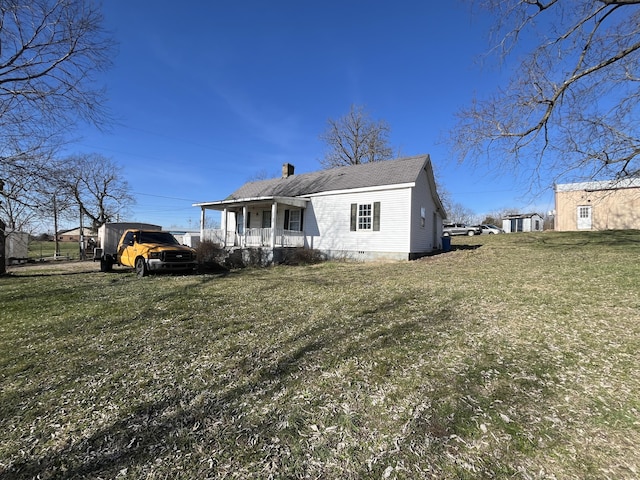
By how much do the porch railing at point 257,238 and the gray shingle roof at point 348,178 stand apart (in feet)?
9.37

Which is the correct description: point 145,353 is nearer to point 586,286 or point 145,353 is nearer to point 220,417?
point 220,417

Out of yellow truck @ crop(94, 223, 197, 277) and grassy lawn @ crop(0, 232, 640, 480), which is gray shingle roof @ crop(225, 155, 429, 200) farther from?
grassy lawn @ crop(0, 232, 640, 480)

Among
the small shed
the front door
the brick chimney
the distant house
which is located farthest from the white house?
the distant house

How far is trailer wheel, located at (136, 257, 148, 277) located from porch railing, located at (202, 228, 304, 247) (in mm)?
5070

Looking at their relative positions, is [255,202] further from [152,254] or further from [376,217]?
[376,217]

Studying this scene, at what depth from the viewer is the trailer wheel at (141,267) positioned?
40.6 ft

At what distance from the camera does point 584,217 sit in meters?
27.2

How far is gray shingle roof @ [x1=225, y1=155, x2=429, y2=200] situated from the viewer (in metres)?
15.3

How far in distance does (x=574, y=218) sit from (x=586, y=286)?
26.1 meters

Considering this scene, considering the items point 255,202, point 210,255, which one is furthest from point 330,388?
point 255,202

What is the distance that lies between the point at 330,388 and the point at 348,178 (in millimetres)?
15027

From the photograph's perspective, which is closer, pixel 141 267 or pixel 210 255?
pixel 141 267

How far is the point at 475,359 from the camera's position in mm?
3980

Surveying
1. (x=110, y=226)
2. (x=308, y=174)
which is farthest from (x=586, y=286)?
(x=110, y=226)
